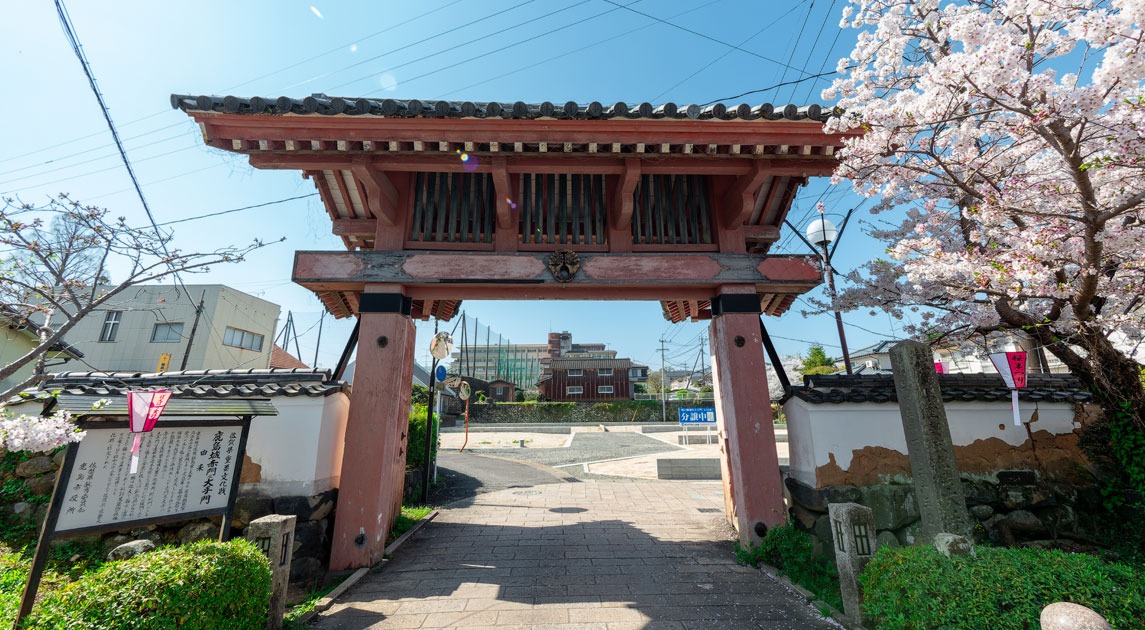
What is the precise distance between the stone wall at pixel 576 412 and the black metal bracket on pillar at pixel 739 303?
32141 mm

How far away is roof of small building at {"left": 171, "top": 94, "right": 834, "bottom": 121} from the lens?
544cm

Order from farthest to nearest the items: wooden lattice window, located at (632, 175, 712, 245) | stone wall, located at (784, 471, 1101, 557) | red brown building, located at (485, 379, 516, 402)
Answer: red brown building, located at (485, 379, 516, 402) < wooden lattice window, located at (632, 175, 712, 245) < stone wall, located at (784, 471, 1101, 557)

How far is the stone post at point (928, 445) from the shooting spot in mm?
3834

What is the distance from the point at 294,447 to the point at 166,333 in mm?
29654

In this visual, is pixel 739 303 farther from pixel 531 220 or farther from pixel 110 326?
pixel 110 326

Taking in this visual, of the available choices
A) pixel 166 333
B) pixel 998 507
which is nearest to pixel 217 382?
pixel 998 507

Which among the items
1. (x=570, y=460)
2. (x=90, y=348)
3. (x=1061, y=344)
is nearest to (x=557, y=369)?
(x=570, y=460)

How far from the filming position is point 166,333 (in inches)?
1049

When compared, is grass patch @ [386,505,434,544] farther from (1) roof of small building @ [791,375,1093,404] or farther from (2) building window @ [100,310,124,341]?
(2) building window @ [100,310,124,341]

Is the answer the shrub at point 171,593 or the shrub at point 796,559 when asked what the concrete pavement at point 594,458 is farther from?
the shrub at point 171,593

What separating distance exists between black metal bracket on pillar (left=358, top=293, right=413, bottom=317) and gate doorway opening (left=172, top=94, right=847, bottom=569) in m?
0.02

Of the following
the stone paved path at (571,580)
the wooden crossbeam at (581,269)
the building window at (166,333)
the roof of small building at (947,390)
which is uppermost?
the building window at (166,333)

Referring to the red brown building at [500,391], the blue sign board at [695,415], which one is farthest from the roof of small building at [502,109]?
the red brown building at [500,391]

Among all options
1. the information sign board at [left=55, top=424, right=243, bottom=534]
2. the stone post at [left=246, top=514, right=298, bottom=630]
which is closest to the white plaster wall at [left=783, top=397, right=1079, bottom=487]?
the stone post at [left=246, top=514, right=298, bottom=630]
